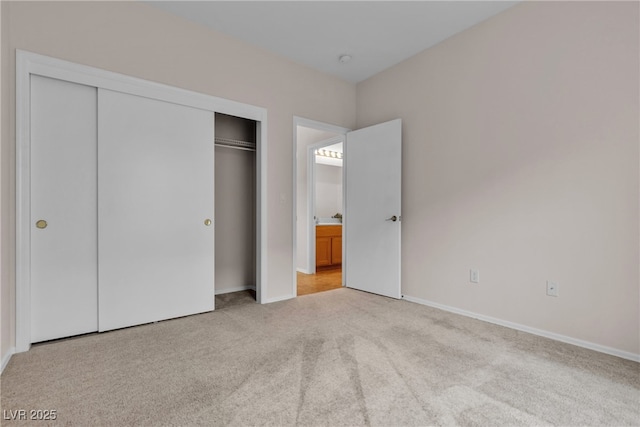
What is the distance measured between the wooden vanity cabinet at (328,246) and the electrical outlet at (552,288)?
328 centimetres

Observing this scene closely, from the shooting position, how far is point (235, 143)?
375cm

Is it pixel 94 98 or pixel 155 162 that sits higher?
pixel 94 98

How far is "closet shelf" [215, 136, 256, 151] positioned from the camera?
3.65 m

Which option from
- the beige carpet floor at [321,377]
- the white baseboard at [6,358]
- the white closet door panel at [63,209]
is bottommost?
the beige carpet floor at [321,377]

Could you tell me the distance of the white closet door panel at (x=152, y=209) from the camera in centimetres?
253

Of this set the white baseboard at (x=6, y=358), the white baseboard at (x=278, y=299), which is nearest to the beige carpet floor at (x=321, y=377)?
the white baseboard at (x=6, y=358)

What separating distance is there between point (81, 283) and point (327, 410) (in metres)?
2.14

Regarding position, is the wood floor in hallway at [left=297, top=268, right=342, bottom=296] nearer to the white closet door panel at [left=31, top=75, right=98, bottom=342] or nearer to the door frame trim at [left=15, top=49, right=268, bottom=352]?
the white closet door panel at [left=31, top=75, right=98, bottom=342]

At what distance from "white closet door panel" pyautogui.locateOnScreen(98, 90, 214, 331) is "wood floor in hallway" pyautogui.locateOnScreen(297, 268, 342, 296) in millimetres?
1353

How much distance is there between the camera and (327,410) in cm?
153

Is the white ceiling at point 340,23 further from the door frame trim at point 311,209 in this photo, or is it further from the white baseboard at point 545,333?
the white baseboard at point 545,333

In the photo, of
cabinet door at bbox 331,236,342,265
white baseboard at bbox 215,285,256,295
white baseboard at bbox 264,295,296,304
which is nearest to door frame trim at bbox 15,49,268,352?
white baseboard at bbox 215,285,256,295

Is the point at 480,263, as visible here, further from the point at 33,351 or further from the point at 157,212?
the point at 33,351

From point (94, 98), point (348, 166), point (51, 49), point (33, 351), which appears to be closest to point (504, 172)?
point (348, 166)
